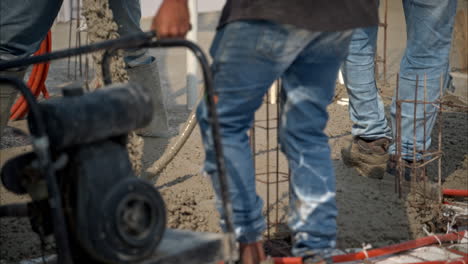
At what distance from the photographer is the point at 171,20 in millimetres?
2074

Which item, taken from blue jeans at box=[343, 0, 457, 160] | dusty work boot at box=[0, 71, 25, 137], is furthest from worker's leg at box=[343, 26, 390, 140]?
dusty work boot at box=[0, 71, 25, 137]

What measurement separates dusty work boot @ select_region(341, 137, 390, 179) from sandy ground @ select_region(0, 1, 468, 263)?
4 cm

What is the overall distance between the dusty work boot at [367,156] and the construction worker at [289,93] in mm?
1282

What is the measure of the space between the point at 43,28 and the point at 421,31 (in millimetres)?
1827

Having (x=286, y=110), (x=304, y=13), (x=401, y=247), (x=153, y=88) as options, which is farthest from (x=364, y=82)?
(x=304, y=13)

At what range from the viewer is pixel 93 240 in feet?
6.33

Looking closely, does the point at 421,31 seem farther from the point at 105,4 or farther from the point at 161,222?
the point at 161,222

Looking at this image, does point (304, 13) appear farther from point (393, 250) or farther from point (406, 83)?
point (406, 83)

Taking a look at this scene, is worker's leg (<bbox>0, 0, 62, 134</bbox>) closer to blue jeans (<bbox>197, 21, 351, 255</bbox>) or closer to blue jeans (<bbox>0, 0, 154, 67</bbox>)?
blue jeans (<bbox>0, 0, 154, 67</bbox>)

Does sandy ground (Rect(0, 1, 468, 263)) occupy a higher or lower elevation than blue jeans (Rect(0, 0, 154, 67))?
lower

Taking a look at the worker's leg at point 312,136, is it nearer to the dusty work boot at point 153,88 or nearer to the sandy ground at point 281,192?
the sandy ground at point 281,192

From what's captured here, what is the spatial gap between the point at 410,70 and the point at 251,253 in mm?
1590

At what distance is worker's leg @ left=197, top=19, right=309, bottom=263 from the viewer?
226cm

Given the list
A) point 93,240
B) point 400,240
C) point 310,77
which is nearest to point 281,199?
point 400,240
